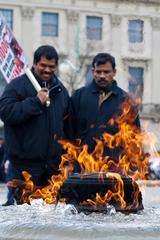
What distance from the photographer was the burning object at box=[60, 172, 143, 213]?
4.33 meters

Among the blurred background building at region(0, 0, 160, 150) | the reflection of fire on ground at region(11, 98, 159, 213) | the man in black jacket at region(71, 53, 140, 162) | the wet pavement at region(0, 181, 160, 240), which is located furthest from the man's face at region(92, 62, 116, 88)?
the blurred background building at region(0, 0, 160, 150)

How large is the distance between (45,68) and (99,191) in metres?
1.15

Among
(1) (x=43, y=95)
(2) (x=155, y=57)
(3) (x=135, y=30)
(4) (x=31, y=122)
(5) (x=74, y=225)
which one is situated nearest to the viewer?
(5) (x=74, y=225)

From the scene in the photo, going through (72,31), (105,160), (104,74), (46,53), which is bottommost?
(105,160)

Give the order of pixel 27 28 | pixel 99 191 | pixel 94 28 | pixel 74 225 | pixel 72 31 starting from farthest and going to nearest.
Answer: pixel 94 28, pixel 72 31, pixel 27 28, pixel 99 191, pixel 74 225

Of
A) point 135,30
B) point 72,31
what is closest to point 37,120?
point 72,31

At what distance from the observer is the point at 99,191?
434 centimetres

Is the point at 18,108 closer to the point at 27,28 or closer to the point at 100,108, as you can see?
the point at 100,108

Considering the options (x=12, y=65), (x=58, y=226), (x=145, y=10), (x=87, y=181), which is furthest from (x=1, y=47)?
(x=145, y=10)

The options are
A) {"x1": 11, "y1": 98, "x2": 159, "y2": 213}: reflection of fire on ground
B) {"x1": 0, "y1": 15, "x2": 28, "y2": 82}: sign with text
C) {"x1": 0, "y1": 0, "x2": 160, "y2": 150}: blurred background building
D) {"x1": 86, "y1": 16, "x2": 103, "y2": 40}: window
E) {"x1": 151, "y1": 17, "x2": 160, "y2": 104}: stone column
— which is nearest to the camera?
{"x1": 11, "y1": 98, "x2": 159, "y2": 213}: reflection of fire on ground

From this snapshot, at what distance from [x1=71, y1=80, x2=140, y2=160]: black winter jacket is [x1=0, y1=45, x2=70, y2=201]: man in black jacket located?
0.10 meters

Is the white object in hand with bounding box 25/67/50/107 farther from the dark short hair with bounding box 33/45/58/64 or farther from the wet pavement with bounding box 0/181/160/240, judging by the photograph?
the wet pavement with bounding box 0/181/160/240

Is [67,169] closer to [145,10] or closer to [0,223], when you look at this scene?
[0,223]

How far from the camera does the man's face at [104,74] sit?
5043mm
